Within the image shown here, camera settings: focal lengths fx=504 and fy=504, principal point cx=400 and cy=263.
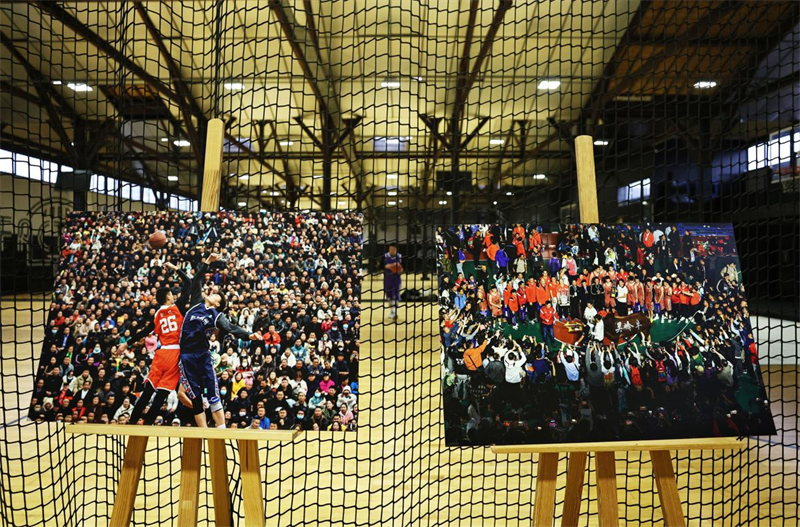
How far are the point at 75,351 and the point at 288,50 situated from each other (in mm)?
7040

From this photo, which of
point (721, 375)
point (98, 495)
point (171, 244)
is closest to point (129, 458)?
point (171, 244)

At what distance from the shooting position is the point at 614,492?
144 cm

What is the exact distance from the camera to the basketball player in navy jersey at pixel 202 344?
1.33 m

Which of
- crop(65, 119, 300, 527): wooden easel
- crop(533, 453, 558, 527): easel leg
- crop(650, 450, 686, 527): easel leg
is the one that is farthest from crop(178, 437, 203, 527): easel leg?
crop(650, 450, 686, 527): easel leg

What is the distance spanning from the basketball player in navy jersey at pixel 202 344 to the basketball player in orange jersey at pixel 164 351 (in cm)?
2

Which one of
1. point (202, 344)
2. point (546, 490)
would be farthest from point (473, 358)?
point (202, 344)

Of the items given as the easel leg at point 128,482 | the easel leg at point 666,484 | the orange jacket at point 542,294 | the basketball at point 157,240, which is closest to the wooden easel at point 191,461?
the easel leg at point 128,482

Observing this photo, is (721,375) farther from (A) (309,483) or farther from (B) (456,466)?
(A) (309,483)

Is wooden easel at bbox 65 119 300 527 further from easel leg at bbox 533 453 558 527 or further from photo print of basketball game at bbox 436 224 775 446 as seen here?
easel leg at bbox 533 453 558 527

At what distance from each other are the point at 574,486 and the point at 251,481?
101 centimetres

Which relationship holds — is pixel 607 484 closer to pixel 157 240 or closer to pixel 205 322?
pixel 205 322

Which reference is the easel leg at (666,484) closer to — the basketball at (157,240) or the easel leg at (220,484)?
the easel leg at (220,484)

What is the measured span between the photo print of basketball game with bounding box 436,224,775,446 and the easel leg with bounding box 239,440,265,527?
1.78 ft

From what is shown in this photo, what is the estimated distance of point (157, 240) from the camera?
1.46 m
